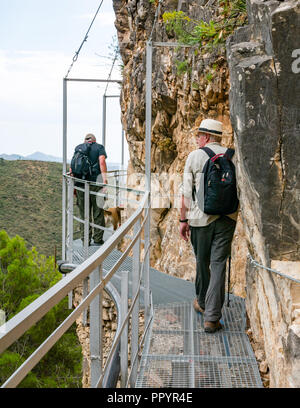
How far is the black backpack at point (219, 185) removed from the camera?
150 inches

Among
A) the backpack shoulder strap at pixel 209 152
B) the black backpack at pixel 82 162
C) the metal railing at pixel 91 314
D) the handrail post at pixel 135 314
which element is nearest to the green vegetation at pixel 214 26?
the black backpack at pixel 82 162

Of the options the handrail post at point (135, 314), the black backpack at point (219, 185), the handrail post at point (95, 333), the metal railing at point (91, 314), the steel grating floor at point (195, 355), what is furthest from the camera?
the black backpack at point (219, 185)

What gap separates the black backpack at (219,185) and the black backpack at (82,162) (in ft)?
12.1

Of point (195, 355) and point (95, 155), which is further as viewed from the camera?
point (95, 155)

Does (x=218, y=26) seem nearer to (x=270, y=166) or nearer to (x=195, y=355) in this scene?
(x=270, y=166)

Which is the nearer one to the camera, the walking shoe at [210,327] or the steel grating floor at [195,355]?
the steel grating floor at [195,355]

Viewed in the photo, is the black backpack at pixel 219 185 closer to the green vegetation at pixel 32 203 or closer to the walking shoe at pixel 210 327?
the walking shoe at pixel 210 327

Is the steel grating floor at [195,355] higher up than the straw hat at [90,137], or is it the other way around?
the straw hat at [90,137]

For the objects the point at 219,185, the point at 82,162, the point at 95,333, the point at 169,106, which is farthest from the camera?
the point at 169,106

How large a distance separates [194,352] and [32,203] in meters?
49.0

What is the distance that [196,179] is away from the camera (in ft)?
12.9

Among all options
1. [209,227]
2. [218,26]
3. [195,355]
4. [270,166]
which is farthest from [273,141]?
[218,26]

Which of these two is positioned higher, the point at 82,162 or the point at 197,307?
the point at 82,162

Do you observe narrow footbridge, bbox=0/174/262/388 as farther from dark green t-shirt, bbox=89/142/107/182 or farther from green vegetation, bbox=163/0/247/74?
green vegetation, bbox=163/0/247/74
